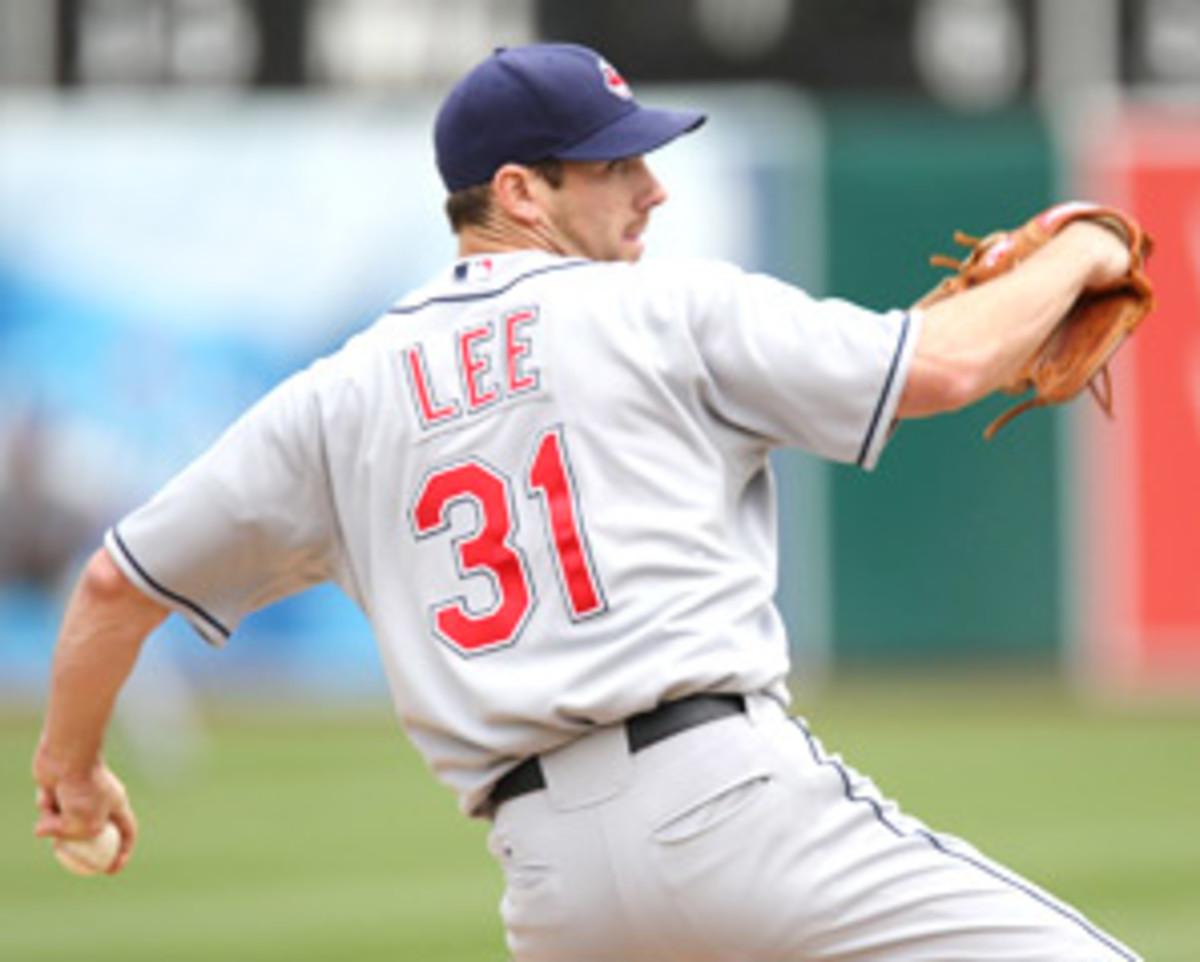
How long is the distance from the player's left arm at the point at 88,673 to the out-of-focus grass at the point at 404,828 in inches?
144

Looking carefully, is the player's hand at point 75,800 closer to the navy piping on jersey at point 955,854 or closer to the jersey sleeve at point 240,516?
the jersey sleeve at point 240,516

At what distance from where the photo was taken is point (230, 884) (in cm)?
952

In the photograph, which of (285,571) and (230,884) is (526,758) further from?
(230,884)

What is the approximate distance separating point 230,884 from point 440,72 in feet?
26.5

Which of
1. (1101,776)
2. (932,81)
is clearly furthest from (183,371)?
(1101,776)

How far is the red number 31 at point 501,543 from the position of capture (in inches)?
149

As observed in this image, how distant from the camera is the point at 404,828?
10969 mm

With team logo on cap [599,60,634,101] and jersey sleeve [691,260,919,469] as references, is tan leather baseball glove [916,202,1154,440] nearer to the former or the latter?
jersey sleeve [691,260,919,469]

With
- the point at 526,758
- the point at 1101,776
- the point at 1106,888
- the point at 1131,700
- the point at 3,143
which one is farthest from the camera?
the point at 3,143

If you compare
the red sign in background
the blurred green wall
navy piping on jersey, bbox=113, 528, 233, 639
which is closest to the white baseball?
navy piping on jersey, bbox=113, 528, 233, 639

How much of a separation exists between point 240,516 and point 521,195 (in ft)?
1.87

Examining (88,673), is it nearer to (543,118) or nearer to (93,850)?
(93,850)

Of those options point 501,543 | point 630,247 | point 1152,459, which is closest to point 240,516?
point 501,543

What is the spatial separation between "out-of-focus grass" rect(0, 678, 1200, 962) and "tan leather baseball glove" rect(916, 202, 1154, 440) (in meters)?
3.85
